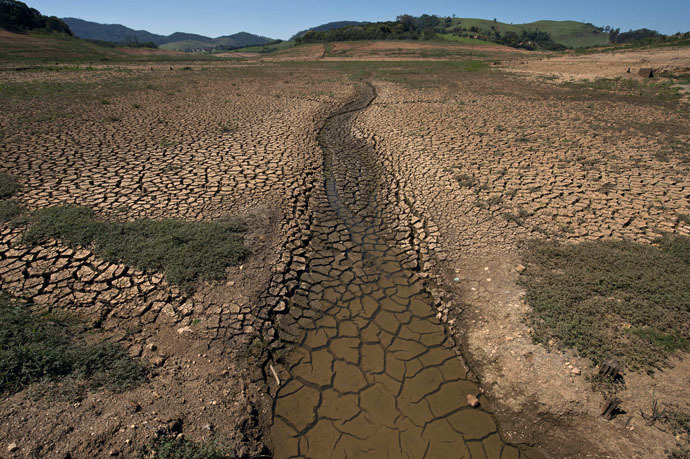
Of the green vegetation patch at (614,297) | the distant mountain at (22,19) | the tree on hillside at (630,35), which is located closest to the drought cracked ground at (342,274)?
the green vegetation patch at (614,297)

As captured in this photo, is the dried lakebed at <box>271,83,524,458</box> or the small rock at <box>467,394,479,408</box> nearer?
the dried lakebed at <box>271,83,524,458</box>

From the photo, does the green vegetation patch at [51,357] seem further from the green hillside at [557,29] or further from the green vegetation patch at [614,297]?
the green hillside at [557,29]

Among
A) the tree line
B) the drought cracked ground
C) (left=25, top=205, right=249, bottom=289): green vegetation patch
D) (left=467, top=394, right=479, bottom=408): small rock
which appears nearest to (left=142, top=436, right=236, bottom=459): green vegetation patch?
the drought cracked ground

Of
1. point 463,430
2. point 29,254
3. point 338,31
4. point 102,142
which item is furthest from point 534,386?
point 338,31

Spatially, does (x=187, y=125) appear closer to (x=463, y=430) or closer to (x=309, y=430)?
(x=309, y=430)

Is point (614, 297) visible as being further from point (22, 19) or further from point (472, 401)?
point (22, 19)

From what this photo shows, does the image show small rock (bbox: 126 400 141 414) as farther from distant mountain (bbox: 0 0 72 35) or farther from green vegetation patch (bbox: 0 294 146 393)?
distant mountain (bbox: 0 0 72 35)
